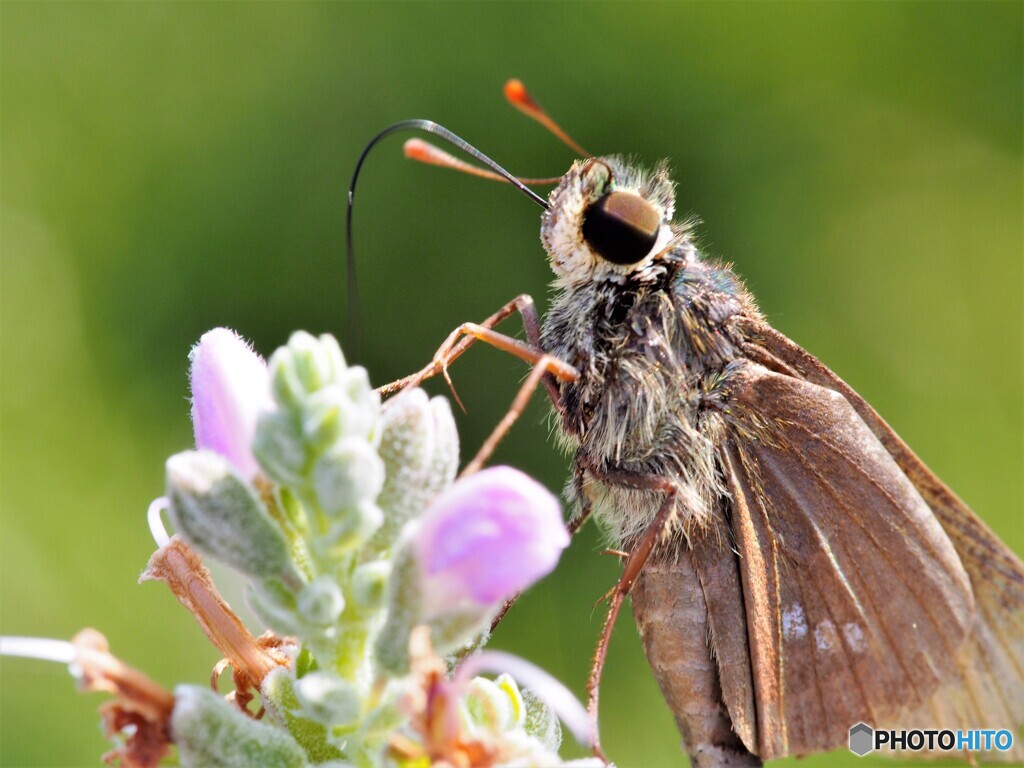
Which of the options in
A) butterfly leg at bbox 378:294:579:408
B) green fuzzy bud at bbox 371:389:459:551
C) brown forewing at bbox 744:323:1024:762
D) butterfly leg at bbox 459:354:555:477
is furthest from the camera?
brown forewing at bbox 744:323:1024:762

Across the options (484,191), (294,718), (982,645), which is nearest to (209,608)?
(294,718)

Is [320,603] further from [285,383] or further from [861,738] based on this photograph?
[861,738]

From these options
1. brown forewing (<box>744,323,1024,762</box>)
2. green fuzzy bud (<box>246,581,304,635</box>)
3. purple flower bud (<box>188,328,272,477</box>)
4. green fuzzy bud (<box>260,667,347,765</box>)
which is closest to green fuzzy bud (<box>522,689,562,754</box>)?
green fuzzy bud (<box>260,667,347,765</box>)

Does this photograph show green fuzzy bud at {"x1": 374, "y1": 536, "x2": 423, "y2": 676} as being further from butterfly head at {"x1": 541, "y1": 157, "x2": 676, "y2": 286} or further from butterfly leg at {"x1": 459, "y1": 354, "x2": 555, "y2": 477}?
butterfly head at {"x1": 541, "y1": 157, "x2": 676, "y2": 286}

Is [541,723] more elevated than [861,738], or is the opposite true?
[861,738]

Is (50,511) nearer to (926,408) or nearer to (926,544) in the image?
(926,544)

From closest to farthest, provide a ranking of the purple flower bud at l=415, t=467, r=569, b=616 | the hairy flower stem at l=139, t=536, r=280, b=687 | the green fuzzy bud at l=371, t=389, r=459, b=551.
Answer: the purple flower bud at l=415, t=467, r=569, b=616 < the green fuzzy bud at l=371, t=389, r=459, b=551 < the hairy flower stem at l=139, t=536, r=280, b=687

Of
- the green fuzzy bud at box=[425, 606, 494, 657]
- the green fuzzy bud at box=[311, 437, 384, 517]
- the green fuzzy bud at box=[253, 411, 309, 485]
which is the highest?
the green fuzzy bud at box=[253, 411, 309, 485]

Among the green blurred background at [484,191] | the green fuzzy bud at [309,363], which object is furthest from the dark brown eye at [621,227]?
the green blurred background at [484,191]
